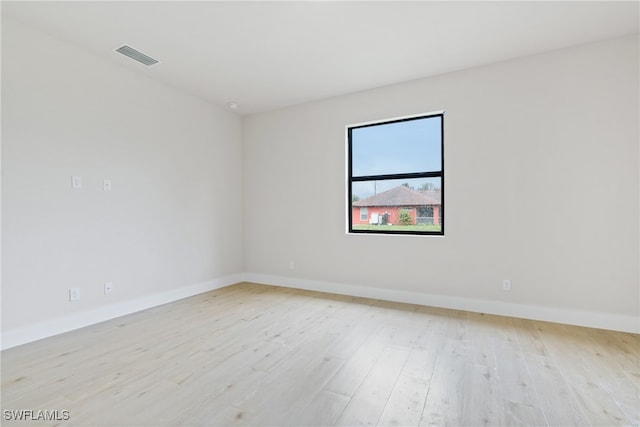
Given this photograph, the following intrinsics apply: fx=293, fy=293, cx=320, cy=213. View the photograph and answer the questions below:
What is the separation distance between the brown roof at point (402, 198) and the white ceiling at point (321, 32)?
1398 millimetres

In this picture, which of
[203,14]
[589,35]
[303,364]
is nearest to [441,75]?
[589,35]

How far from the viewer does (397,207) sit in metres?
3.86

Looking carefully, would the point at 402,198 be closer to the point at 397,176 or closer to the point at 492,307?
the point at 397,176

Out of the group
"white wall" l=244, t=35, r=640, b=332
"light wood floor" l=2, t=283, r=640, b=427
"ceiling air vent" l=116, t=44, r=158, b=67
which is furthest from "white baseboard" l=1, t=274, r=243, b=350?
"ceiling air vent" l=116, t=44, r=158, b=67

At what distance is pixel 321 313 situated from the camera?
129 inches

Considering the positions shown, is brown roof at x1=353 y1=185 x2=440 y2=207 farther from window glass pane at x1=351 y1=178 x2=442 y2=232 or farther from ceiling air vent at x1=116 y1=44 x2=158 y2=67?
ceiling air vent at x1=116 y1=44 x2=158 y2=67

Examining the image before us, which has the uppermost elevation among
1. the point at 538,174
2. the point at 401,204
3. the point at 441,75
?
the point at 441,75

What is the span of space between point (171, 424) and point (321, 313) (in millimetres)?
1926

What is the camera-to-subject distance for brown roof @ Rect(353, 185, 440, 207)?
3648 millimetres

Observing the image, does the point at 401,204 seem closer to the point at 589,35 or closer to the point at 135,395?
the point at 589,35

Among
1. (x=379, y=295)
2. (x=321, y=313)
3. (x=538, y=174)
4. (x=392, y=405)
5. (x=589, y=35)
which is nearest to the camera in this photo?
(x=392, y=405)

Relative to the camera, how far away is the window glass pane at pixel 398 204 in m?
3.63

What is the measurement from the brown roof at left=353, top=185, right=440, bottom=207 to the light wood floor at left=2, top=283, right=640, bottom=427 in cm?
138

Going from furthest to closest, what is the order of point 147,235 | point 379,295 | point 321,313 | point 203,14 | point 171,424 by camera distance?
1. point 379,295
2. point 147,235
3. point 321,313
4. point 203,14
5. point 171,424
